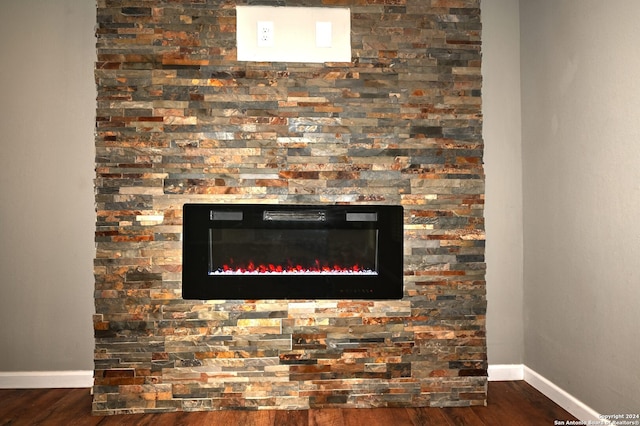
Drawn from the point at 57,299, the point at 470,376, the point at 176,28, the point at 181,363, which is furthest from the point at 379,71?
the point at 57,299

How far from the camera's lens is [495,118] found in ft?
9.44

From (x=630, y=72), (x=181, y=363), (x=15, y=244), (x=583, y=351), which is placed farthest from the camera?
(x=15, y=244)

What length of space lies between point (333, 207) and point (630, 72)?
1.51 metres

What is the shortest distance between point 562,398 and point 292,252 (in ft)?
5.48

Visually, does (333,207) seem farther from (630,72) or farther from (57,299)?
(57,299)

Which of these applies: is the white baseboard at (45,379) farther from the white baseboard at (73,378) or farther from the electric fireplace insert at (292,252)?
the electric fireplace insert at (292,252)

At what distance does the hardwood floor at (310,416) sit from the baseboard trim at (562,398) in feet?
0.12

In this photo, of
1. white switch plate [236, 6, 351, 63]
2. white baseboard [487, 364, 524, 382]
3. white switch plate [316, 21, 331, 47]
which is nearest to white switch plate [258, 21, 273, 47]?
white switch plate [236, 6, 351, 63]

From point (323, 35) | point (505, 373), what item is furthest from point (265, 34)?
point (505, 373)

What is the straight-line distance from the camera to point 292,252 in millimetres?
2539

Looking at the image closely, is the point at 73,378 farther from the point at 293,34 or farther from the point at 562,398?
the point at 562,398

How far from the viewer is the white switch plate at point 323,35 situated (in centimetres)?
253

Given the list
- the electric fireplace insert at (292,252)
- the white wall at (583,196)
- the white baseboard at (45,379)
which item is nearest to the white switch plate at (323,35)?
the electric fireplace insert at (292,252)

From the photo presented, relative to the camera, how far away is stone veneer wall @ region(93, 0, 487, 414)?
2484 mm
